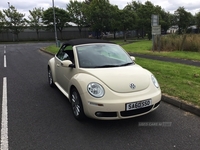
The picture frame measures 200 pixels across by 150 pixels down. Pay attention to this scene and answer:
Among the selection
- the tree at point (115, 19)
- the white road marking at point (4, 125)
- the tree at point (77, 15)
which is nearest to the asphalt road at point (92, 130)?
the white road marking at point (4, 125)

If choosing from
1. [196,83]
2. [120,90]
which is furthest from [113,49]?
[196,83]

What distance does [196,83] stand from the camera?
568cm

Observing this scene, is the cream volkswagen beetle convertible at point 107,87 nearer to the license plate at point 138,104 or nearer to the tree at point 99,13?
the license plate at point 138,104

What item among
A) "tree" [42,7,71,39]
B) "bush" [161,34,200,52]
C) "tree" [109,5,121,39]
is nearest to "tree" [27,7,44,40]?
"tree" [42,7,71,39]

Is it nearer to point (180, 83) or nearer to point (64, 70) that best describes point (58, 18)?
point (180, 83)

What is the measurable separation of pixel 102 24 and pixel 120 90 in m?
35.8

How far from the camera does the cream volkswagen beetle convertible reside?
331 cm

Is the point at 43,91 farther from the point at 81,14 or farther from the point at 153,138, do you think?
the point at 81,14

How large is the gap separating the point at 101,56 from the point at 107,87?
1.17 meters

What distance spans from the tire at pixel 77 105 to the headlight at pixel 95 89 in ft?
1.05

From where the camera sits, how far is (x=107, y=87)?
3.41 m

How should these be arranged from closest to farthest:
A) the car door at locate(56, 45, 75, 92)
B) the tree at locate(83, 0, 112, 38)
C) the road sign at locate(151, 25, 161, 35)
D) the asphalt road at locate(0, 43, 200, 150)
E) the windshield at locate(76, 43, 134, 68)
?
1. the asphalt road at locate(0, 43, 200, 150)
2. the windshield at locate(76, 43, 134, 68)
3. the car door at locate(56, 45, 75, 92)
4. the road sign at locate(151, 25, 161, 35)
5. the tree at locate(83, 0, 112, 38)

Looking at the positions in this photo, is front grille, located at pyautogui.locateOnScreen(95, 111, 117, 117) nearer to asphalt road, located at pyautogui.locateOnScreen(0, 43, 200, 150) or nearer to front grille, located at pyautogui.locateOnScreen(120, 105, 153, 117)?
front grille, located at pyautogui.locateOnScreen(120, 105, 153, 117)

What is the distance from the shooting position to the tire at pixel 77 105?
361 cm
